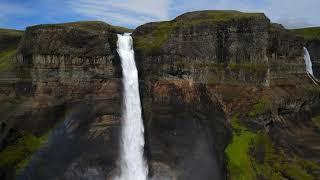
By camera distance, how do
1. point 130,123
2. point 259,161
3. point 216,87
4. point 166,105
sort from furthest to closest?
point 216,87, point 166,105, point 130,123, point 259,161

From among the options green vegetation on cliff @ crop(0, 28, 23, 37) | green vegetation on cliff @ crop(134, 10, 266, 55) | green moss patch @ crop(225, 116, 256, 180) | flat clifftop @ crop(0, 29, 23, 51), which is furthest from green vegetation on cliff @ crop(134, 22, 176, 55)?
green vegetation on cliff @ crop(0, 28, 23, 37)

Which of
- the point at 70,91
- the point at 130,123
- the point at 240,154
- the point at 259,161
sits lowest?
the point at 259,161

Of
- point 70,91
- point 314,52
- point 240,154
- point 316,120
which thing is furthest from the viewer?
point 314,52

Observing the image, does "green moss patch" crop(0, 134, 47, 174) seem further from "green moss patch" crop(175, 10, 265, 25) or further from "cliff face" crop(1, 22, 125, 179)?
"green moss patch" crop(175, 10, 265, 25)

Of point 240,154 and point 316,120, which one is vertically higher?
point 316,120

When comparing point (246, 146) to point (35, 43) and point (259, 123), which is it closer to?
point (259, 123)

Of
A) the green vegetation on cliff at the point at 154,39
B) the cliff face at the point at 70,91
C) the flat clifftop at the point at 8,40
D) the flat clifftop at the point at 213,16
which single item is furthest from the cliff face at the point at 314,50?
the flat clifftop at the point at 8,40

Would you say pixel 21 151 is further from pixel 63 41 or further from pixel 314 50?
pixel 314 50

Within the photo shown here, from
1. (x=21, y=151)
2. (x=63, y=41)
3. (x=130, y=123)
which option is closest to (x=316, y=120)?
(x=130, y=123)

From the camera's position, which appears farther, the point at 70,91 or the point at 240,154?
the point at 70,91
